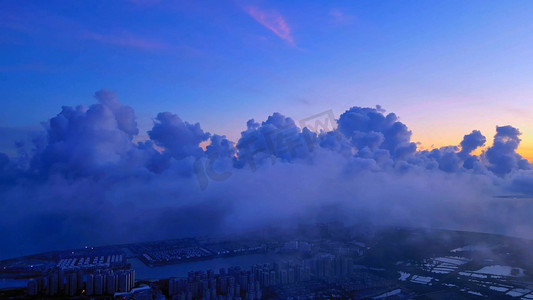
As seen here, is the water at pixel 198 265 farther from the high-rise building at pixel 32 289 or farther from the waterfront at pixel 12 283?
the waterfront at pixel 12 283

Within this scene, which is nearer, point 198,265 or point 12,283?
point 12,283

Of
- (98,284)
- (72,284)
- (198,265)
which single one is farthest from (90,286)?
(198,265)

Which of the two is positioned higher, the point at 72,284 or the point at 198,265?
the point at 72,284

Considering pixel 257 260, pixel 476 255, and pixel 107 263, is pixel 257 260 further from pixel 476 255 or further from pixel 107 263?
pixel 476 255

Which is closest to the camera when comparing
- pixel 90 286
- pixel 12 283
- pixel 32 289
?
pixel 32 289

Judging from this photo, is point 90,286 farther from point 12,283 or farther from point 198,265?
point 198,265

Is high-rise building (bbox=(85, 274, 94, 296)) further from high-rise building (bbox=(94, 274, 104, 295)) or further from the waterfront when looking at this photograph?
the waterfront

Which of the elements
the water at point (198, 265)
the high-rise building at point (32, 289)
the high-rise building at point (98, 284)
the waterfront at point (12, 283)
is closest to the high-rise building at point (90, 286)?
the high-rise building at point (98, 284)

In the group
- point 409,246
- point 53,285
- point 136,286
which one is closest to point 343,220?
point 409,246
